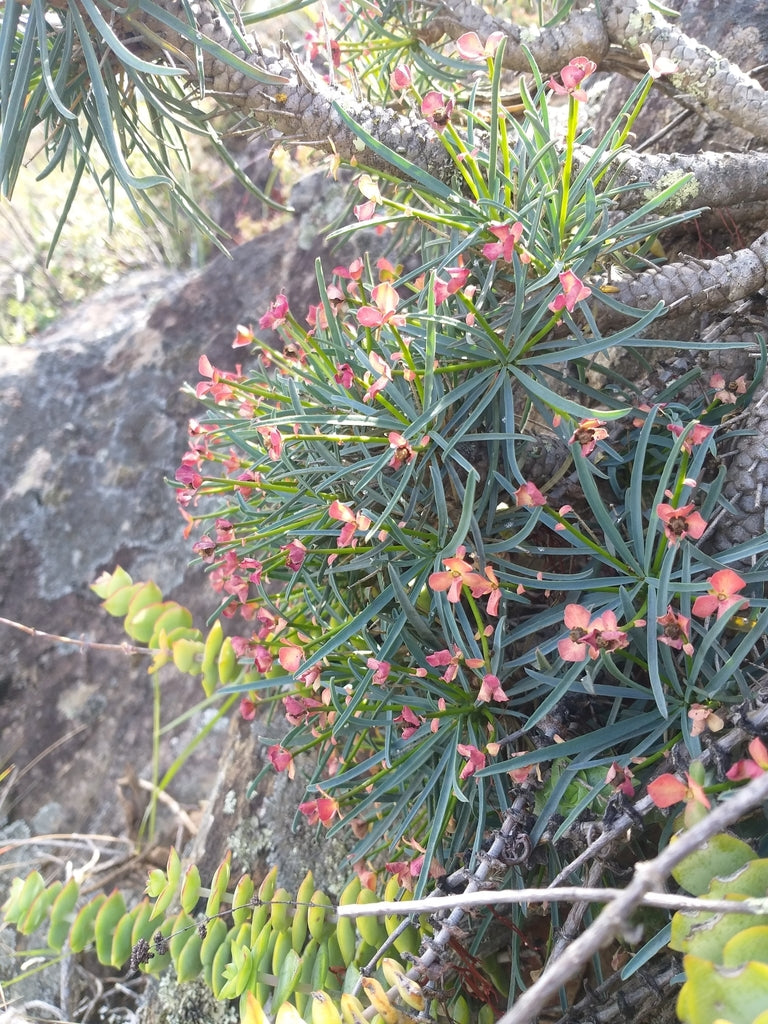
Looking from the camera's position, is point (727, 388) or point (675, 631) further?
point (727, 388)

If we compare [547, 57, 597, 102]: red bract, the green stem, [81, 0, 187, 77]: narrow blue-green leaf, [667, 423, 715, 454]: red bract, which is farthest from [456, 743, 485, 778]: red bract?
[81, 0, 187, 77]: narrow blue-green leaf

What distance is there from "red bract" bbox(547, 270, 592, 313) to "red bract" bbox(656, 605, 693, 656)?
364 millimetres

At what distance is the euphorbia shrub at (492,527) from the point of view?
818mm

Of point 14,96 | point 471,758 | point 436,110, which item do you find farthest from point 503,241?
point 14,96

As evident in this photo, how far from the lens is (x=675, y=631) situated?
0.77 metres

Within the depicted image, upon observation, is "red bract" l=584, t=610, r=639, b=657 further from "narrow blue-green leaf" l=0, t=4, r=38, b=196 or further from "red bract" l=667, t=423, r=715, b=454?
"narrow blue-green leaf" l=0, t=4, r=38, b=196

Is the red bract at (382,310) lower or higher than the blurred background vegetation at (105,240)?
lower

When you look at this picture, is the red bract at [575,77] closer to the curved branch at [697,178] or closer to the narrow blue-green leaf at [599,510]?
the curved branch at [697,178]

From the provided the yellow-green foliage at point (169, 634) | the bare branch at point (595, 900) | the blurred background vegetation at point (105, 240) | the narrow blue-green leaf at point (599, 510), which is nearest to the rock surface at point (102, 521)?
the yellow-green foliage at point (169, 634)

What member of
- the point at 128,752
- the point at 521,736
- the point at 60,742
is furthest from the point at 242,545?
the point at 60,742

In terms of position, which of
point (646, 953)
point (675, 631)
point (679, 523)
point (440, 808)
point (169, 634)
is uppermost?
point (169, 634)

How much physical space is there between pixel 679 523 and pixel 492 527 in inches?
10.0

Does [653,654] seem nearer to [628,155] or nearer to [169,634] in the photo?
[628,155]

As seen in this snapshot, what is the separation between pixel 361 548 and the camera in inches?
38.1
